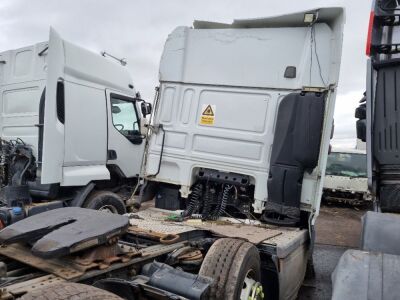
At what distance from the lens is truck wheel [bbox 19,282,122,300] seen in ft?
6.31

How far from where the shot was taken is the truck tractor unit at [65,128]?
5652mm

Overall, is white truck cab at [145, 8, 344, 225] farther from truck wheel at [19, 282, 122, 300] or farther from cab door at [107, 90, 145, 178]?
truck wheel at [19, 282, 122, 300]

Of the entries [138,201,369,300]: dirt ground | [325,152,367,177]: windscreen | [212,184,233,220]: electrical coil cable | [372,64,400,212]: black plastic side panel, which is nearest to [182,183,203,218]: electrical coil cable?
[212,184,233,220]: electrical coil cable

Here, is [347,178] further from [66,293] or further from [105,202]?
[66,293]

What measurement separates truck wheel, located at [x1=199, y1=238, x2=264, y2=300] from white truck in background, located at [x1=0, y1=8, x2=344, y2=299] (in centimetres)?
38

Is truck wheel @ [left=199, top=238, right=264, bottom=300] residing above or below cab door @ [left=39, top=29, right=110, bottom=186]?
below

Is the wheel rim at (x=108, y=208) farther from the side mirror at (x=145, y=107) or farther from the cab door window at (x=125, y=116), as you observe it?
the side mirror at (x=145, y=107)

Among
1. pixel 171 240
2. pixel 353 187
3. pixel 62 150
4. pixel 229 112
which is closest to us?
pixel 171 240

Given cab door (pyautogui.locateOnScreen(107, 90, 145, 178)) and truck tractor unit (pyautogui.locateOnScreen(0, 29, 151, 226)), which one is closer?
truck tractor unit (pyautogui.locateOnScreen(0, 29, 151, 226))

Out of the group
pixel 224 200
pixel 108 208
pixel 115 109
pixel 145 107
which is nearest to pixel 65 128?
pixel 115 109

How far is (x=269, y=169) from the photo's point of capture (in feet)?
15.3

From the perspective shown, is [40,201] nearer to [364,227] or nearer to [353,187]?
[364,227]

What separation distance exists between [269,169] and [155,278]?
95.0 inches

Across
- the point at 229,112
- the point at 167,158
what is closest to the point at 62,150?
the point at 167,158
